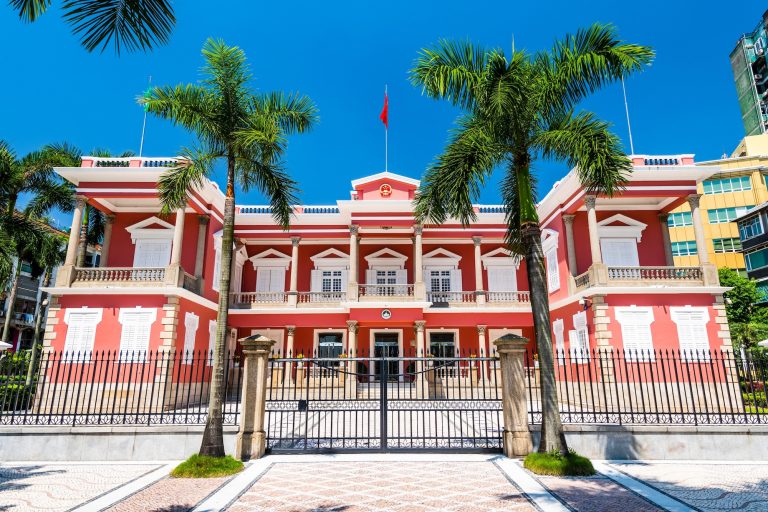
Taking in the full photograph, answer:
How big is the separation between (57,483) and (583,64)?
11544mm

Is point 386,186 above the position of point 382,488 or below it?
above

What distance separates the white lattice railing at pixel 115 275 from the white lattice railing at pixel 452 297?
11577 millimetres

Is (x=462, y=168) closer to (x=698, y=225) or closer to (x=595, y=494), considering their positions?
(x=595, y=494)

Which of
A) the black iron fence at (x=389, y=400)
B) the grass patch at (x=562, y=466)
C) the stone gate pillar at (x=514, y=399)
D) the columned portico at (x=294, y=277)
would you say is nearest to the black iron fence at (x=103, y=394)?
the black iron fence at (x=389, y=400)

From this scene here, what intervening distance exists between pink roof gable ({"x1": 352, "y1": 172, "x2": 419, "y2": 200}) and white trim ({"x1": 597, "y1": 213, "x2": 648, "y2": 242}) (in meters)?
8.41

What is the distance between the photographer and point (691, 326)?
615 inches

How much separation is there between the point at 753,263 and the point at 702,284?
24838 millimetres

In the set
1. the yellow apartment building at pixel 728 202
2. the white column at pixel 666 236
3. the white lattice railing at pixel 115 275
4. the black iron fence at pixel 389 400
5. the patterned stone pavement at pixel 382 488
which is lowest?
the patterned stone pavement at pixel 382 488

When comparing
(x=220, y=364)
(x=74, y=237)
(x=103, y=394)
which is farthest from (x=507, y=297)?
(x=74, y=237)

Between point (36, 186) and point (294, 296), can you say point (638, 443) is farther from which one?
point (36, 186)

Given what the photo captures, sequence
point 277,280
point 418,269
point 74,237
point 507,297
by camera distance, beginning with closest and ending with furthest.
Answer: point 74,237 < point 418,269 < point 507,297 < point 277,280

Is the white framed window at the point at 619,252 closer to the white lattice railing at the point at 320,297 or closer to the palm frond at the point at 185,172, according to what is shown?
the white lattice railing at the point at 320,297

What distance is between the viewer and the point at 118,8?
4.00m

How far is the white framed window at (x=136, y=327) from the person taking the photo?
50.8ft
